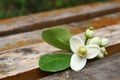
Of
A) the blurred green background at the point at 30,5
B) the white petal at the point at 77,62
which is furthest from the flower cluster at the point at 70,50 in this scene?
the blurred green background at the point at 30,5

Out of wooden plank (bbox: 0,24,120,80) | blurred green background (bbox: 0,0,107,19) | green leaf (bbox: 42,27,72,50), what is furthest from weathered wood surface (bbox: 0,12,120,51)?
blurred green background (bbox: 0,0,107,19)

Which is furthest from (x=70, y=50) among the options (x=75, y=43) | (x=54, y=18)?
(x=54, y=18)

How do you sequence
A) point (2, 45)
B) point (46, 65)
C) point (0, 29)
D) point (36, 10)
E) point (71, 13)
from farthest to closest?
point (36, 10) < point (71, 13) < point (0, 29) < point (2, 45) < point (46, 65)

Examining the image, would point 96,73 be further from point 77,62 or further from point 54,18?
point 54,18

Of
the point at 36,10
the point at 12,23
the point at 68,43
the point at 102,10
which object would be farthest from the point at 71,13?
the point at 36,10

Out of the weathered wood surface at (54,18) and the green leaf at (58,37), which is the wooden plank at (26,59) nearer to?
the green leaf at (58,37)

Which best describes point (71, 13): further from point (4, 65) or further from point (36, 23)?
point (4, 65)

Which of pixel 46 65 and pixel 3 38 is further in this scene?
pixel 3 38
